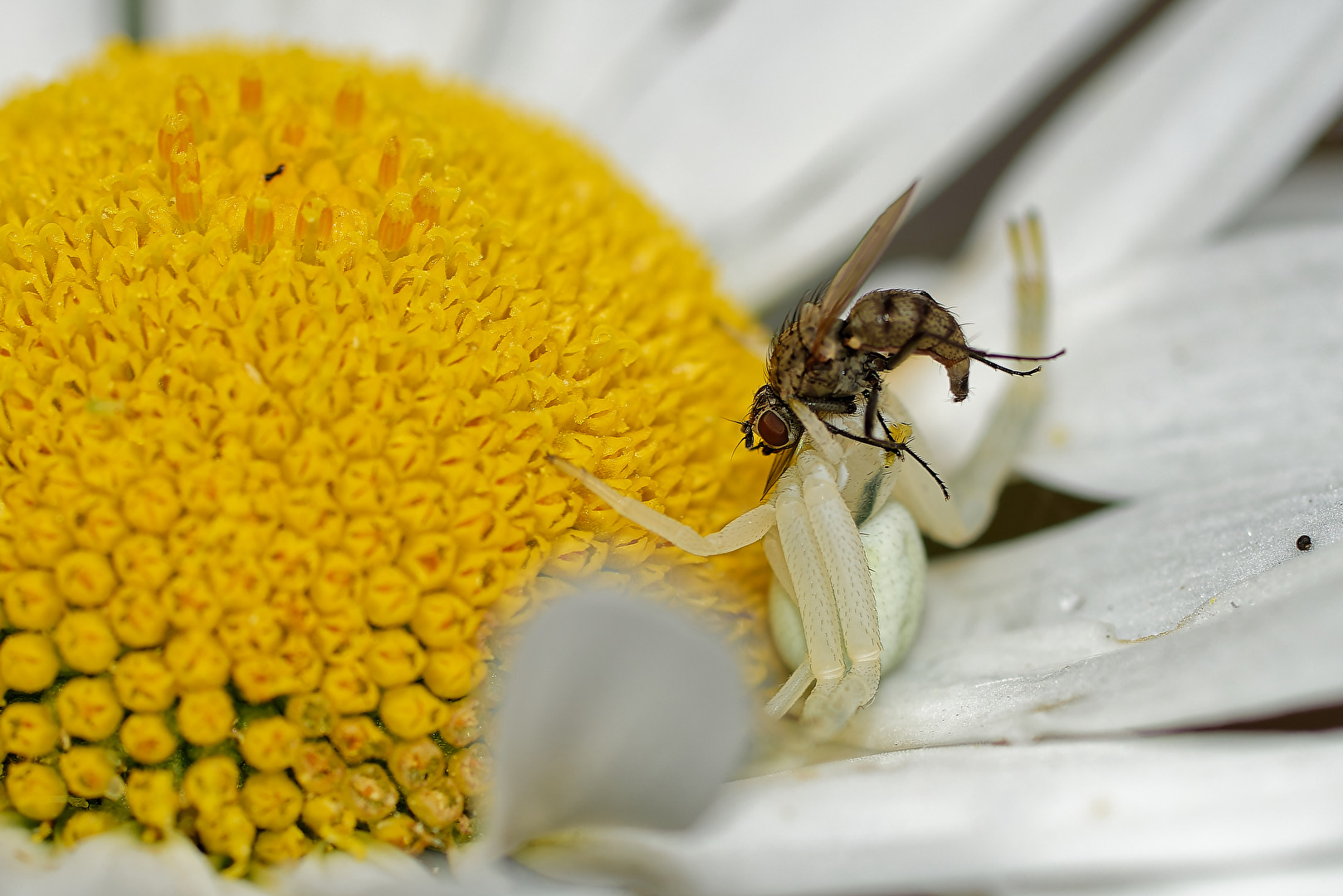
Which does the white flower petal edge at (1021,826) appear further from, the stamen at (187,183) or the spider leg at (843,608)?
the stamen at (187,183)

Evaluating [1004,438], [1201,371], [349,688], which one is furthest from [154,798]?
[1201,371]

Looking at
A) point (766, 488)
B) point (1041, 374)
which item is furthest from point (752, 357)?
point (1041, 374)

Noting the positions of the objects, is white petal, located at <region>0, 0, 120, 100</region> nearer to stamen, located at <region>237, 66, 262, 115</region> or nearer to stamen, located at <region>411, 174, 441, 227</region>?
stamen, located at <region>237, 66, 262, 115</region>

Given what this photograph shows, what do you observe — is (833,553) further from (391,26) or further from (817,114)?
(391,26)

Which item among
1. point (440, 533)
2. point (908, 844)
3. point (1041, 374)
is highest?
point (440, 533)

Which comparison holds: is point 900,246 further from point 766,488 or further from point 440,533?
point 440,533

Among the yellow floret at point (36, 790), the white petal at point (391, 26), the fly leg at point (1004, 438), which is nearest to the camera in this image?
the yellow floret at point (36, 790)

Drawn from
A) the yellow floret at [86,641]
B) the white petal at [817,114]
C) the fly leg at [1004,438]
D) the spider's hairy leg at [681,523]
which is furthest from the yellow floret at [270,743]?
the white petal at [817,114]
